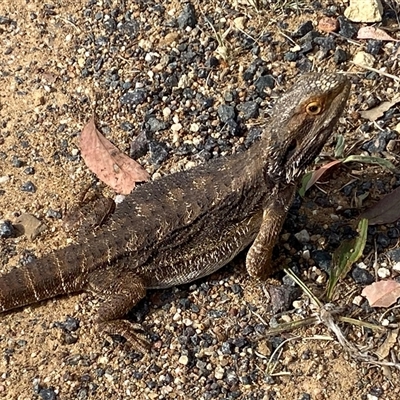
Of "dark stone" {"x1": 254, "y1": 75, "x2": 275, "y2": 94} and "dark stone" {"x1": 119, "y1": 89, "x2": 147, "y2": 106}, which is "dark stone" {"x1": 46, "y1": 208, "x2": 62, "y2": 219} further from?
"dark stone" {"x1": 254, "y1": 75, "x2": 275, "y2": 94}

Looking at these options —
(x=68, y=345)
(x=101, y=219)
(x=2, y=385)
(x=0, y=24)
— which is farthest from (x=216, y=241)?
(x=0, y=24)

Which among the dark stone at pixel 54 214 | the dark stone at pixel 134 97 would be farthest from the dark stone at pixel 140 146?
the dark stone at pixel 54 214

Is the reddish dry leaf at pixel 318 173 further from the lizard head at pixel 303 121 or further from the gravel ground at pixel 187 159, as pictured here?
the lizard head at pixel 303 121

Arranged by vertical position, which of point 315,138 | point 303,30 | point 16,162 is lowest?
point 303,30

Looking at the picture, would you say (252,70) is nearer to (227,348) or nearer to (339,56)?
(339,56)

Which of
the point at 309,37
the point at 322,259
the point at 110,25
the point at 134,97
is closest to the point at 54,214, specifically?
the point at 134,97
